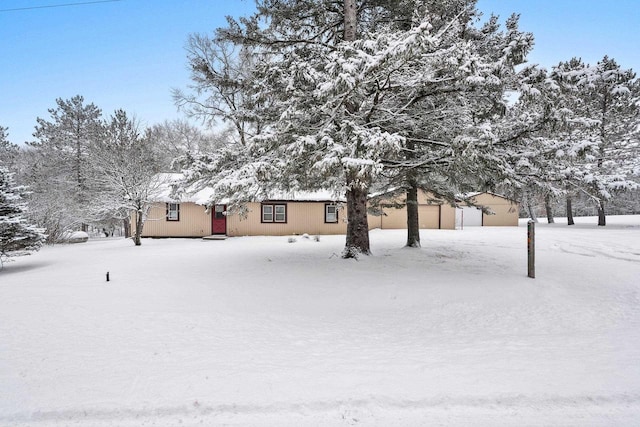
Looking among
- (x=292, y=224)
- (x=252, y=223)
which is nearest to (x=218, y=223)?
(x=252, y=223)

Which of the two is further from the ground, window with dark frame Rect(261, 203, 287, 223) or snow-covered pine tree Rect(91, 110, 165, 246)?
snow-covered pine tree Rect(91, 110, 165, 246)

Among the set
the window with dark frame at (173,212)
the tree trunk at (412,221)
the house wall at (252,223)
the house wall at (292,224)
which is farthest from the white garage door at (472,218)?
the window with dark frame at (173,212)

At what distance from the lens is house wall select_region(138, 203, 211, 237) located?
19.7 meters

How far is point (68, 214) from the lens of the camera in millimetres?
21828

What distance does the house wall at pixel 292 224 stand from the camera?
20.4m

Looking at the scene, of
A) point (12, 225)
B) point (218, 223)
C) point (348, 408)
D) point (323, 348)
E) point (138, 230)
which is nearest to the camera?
point (348, 408)

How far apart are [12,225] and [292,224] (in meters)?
13.0

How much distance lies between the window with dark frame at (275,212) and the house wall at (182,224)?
3417 mm

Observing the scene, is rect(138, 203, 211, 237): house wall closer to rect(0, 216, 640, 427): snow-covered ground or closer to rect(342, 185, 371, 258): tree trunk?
rect(0, 216, 640, 427): snow-covered ground

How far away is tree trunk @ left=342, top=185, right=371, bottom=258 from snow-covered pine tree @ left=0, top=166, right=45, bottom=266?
398 inches

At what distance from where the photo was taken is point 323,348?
425 cm

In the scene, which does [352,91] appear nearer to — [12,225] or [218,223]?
[12,225]

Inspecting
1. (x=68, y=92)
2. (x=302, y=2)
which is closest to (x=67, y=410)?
(x=302, y=2)

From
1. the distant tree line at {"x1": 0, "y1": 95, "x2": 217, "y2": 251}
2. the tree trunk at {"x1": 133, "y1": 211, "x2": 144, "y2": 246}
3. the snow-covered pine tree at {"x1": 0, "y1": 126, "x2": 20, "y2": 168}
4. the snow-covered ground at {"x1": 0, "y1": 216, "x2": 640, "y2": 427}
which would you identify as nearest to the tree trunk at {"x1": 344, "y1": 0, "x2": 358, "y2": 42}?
the snow-covered ground at {"x1": 0, "y1": 216, "x2": 640, "y2": 427}
